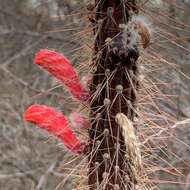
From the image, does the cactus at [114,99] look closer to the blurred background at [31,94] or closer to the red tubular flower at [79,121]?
the red tubular flower at [79,121]

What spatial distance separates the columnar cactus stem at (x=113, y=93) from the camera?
253cm

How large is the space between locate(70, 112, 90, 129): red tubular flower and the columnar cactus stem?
0.09 metres

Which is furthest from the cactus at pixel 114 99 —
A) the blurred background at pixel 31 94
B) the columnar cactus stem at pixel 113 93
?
the blurred background at pixel 31 94

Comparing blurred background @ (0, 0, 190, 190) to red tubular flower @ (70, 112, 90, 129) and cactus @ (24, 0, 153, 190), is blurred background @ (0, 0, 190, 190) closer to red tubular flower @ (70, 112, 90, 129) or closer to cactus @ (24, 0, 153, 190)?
red tubular flower @ (70, 112, 90, 129)

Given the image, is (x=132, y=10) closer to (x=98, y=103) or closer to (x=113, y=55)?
(x=113, y=55)

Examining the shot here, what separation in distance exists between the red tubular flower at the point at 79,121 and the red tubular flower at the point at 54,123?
0.08ft

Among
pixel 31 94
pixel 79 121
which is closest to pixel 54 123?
pixel 79 121

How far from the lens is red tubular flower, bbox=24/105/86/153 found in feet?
8.55

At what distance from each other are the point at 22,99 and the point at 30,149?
0.67 metres

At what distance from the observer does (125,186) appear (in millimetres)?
2523

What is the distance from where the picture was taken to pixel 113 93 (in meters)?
2.54

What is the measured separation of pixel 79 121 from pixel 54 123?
9cm

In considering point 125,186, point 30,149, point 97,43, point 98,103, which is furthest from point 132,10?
point 30,149

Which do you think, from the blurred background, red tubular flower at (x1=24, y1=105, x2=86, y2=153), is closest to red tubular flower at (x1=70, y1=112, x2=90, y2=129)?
red tubular flower at (x1=24, y1=105, x2=86, y2=153)
